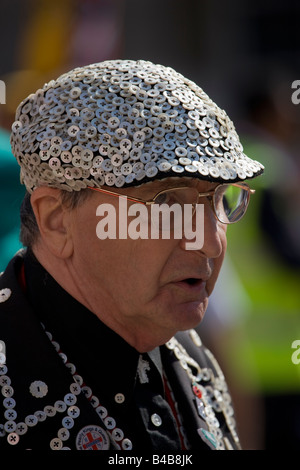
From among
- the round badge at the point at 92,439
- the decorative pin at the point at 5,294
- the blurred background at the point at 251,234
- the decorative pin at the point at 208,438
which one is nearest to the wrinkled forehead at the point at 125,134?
the decorative pin at the point at 5,294

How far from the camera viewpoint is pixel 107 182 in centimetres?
207

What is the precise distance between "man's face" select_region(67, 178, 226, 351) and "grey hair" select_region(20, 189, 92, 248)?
23 millimetres

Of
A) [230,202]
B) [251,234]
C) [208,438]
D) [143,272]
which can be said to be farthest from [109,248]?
[251,234]

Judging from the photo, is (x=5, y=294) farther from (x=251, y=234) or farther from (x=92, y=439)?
(x=251, y=234)

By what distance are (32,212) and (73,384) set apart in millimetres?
542

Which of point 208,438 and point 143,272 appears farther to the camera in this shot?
point 208,438

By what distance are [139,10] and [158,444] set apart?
21.4ft

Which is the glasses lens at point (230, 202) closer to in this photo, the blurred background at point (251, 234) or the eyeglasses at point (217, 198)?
the eyeglasses at point (217, 198)

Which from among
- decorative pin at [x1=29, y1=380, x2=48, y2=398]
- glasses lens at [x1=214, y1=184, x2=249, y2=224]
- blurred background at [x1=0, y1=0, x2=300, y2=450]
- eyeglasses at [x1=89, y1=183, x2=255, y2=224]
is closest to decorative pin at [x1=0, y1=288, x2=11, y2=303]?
decorative pin at [x1=29, y1=380, x2=48, y2=398]

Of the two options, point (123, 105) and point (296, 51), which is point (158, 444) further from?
point (296, 51)

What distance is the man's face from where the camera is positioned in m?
2.14

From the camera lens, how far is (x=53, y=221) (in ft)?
7.34

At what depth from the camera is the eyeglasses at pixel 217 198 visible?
2.12 metres

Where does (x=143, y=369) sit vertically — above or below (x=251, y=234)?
above
